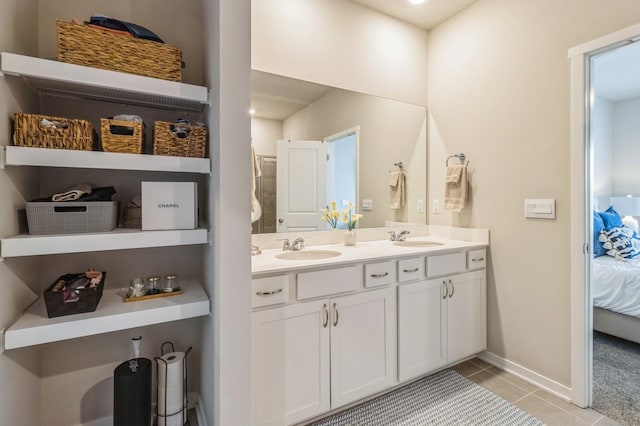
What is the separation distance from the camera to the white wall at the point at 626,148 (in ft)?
14.1

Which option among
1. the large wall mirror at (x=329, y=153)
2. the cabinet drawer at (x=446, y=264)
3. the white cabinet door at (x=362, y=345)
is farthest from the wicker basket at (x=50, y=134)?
the cabinet drawer at (x=446, y=264)

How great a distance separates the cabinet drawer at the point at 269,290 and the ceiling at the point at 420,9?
7.31 ft

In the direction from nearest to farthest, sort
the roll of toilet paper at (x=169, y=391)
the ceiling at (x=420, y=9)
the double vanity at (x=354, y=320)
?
the roll of toilet paper at (x=169, y=391) < the double vanity at (x=354, y=320) < the ceiling at (x=420, y=9)

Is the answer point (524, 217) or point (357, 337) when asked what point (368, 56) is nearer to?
point (524, 217)

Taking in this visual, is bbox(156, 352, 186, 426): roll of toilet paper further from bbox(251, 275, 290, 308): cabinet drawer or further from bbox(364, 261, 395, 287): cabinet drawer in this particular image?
bbox(364, 261, 395, 287): cabinet drawer

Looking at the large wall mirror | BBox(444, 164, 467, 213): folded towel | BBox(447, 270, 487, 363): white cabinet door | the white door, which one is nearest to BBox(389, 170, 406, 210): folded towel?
the large wall mirror

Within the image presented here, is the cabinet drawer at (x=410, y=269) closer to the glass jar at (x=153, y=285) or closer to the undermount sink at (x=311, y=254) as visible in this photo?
the undermount sink at (x=311, y=254)

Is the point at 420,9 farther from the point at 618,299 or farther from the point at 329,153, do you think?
the point at 618,299

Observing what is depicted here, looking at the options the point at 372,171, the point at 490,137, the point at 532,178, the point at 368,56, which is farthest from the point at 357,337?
the point at 368,56

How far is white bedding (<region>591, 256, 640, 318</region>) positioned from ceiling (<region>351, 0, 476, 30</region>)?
8.09 feet

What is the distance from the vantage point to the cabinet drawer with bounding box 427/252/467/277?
208cm

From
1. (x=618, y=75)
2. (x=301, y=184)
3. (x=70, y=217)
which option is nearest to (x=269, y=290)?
(x=70, y=217)

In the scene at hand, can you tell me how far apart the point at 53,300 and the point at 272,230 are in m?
1.21

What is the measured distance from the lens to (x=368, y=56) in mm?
2512
